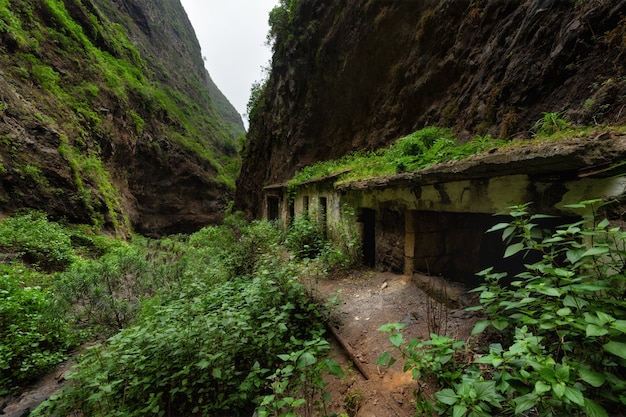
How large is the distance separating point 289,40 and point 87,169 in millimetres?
12912

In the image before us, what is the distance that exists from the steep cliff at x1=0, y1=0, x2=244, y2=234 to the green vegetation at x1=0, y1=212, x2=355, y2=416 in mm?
3332

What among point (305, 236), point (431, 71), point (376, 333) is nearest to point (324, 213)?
point (305, 236)

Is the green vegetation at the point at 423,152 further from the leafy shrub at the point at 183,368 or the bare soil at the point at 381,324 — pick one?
the leafy shrub at the point at 183,368

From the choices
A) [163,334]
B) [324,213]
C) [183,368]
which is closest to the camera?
[183,368]

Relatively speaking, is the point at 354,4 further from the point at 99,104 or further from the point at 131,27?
the point at 131,27

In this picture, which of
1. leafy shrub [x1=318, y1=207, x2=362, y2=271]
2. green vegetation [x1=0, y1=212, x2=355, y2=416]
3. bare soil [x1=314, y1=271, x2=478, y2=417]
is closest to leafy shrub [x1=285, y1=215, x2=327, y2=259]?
green vegetation [x1=0, y1=212, x2=355, y2=416]

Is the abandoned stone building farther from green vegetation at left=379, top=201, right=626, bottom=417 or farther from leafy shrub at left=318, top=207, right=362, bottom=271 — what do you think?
green vegetation at left=379, top=201, right=626, bottom=417

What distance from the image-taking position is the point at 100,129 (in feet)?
48.9

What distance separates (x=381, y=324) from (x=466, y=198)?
211cm

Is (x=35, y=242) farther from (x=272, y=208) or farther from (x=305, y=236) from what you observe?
(x=272, y=208)

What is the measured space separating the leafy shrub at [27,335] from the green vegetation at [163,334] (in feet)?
0.06

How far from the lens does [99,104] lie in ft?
50.7

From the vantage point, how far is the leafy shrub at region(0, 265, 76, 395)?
418cm

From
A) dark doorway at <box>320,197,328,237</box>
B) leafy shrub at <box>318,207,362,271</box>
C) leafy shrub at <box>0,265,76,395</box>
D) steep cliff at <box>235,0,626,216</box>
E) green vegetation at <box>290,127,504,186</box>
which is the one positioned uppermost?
steep cliff at <box>235,0,626,216</box>
